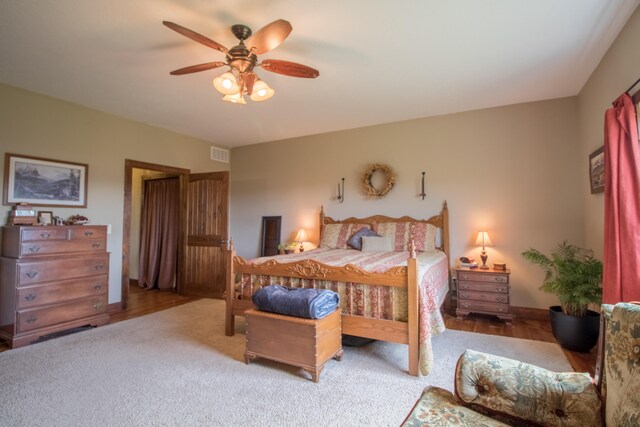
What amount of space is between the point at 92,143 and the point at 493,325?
215 inches

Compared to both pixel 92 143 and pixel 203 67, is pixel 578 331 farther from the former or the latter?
pixel 92 143

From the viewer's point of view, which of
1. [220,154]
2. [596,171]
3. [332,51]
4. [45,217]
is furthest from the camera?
[220,154]

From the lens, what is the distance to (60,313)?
3.18m

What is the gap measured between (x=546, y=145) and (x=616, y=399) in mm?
3637

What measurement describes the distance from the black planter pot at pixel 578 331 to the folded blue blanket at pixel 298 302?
2.14 meters

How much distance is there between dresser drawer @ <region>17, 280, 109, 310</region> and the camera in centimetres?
296

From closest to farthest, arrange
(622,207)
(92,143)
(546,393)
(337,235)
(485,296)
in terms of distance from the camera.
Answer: (546,393) < (622,207) < (485,296) < (92,143) < (337,235)

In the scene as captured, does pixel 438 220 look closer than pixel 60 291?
No

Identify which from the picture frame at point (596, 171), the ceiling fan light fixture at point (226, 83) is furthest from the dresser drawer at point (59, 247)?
the picture frame at point (596, 171)

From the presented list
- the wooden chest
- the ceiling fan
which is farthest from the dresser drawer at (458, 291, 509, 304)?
the ceiling fan

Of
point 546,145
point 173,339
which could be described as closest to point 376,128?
point 546,145

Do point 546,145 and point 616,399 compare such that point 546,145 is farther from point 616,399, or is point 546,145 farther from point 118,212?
point 118,212

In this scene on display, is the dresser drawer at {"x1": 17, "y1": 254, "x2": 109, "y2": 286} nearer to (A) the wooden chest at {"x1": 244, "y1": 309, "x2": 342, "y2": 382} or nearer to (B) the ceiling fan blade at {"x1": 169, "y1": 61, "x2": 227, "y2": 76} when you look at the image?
(A) the wooden chest at {"x1": 244, "y1": 309, "x2": 342, "y2": 382}

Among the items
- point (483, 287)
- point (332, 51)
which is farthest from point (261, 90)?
point (483, 287)
